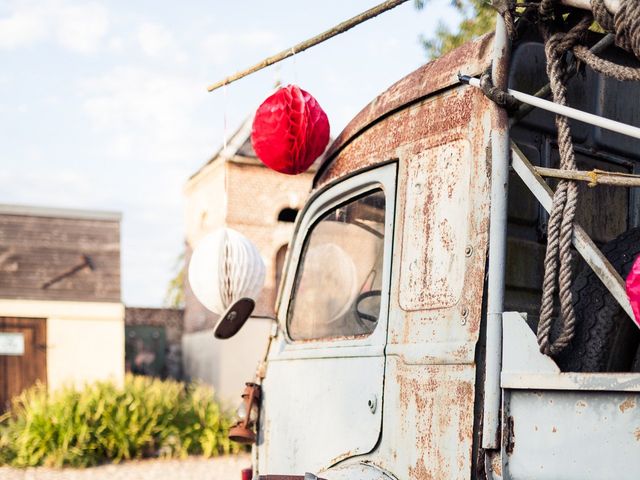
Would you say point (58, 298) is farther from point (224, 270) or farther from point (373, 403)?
point (373, 403)

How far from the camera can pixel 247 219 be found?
20219 millimetres

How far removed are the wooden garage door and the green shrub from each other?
4.07 meters

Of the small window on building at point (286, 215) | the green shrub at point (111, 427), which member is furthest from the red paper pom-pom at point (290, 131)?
the small window on building at point (286, 215)

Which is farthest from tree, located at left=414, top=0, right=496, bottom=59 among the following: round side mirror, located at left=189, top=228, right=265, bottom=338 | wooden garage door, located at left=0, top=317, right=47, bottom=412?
wooden garage door, located at left=0, top=317, right=47, bottom=412

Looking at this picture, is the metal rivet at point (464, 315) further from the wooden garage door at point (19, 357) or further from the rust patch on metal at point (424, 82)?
the wooden garage door at point (19, 357)

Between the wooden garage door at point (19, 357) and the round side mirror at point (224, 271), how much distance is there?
13.3 meters

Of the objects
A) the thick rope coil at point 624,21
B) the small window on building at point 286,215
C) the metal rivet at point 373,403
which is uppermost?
the thick rope coil at point 624,21

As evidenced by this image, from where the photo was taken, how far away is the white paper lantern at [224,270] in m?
6.59

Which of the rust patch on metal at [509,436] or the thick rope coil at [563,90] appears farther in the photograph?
the rust patch on metal at [509,436]

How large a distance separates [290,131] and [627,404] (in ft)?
A: 7.45

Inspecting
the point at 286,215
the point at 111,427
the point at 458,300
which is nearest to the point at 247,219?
the point at 286,215

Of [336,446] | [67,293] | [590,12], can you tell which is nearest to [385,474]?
[336,446]

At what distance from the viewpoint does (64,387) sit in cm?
1502

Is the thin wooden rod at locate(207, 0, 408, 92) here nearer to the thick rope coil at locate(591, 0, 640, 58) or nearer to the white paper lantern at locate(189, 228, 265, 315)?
the thick rope coil at locate(591, 0, 640, 58)
